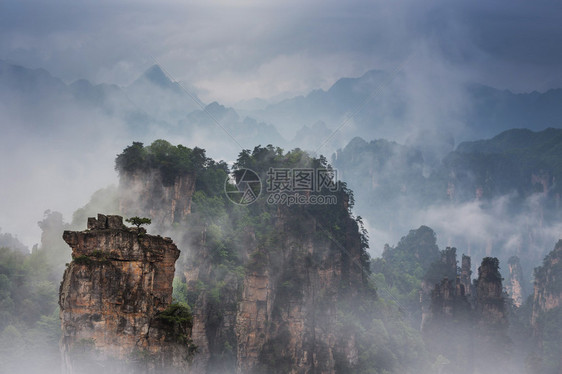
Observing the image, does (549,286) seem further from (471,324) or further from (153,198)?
(153,198)

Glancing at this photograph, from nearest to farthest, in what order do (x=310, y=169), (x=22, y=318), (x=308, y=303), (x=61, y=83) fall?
(x=22, y=318), (x=308, y=303), (x=310, y=169), (x=61, y=83)

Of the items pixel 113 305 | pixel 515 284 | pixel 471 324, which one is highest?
pixel 515 284

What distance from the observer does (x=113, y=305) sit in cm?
3288

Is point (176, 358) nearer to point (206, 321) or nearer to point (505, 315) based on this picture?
point (206, 321)

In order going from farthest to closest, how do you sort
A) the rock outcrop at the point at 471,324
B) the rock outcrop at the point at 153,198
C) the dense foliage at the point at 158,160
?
the rock outcrop at the point at 471,324 → the dense foliage at the point at 158,160 → the rock outcrop at the point at 153,198

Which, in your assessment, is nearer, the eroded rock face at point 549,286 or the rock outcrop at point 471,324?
the rock outcrop at point 471,324

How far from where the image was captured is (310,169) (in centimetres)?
9062

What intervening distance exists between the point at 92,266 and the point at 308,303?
48241mm

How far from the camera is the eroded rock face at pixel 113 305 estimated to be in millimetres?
32562

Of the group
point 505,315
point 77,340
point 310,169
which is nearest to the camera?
point 77,340

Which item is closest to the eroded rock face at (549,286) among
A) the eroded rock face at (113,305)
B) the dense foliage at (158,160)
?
the dense foliage at (158,160)

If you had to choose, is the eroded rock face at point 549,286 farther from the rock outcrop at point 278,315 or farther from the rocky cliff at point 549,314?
the rock outcrop at point 278,315

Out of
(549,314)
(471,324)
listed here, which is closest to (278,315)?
(471,324)

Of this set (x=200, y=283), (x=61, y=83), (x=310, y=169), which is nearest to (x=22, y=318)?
(x=200, y=283)
